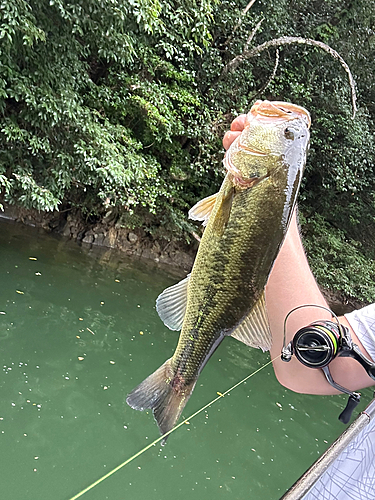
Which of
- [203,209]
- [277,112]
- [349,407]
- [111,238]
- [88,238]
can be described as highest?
[277,112]

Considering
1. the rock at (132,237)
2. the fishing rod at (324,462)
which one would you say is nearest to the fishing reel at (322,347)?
the fishing rod at (324,462)

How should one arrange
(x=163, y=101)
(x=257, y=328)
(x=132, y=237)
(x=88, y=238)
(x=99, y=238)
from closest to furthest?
1. (x=257, y=328)
2. (x=163, y=101)
3. (x=88, y=238)
4. (x=99, y=238)
5. (x=132, y=237)

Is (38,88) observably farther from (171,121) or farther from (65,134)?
(171,121)

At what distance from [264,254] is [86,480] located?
111 inches

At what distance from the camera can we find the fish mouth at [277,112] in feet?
4.00

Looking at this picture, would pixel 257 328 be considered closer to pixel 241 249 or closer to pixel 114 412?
pixel 241 249

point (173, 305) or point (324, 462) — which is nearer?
point (324, 462)

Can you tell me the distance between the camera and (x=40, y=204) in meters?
6.50

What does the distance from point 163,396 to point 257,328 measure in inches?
14.6

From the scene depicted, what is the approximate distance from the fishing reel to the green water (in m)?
2.46

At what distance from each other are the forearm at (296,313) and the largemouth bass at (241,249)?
0.14 metres

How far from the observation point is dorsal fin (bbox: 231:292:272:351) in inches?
45.4

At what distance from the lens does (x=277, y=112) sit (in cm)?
123

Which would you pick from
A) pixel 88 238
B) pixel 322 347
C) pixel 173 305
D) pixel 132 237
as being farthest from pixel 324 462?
pixel 132 237
